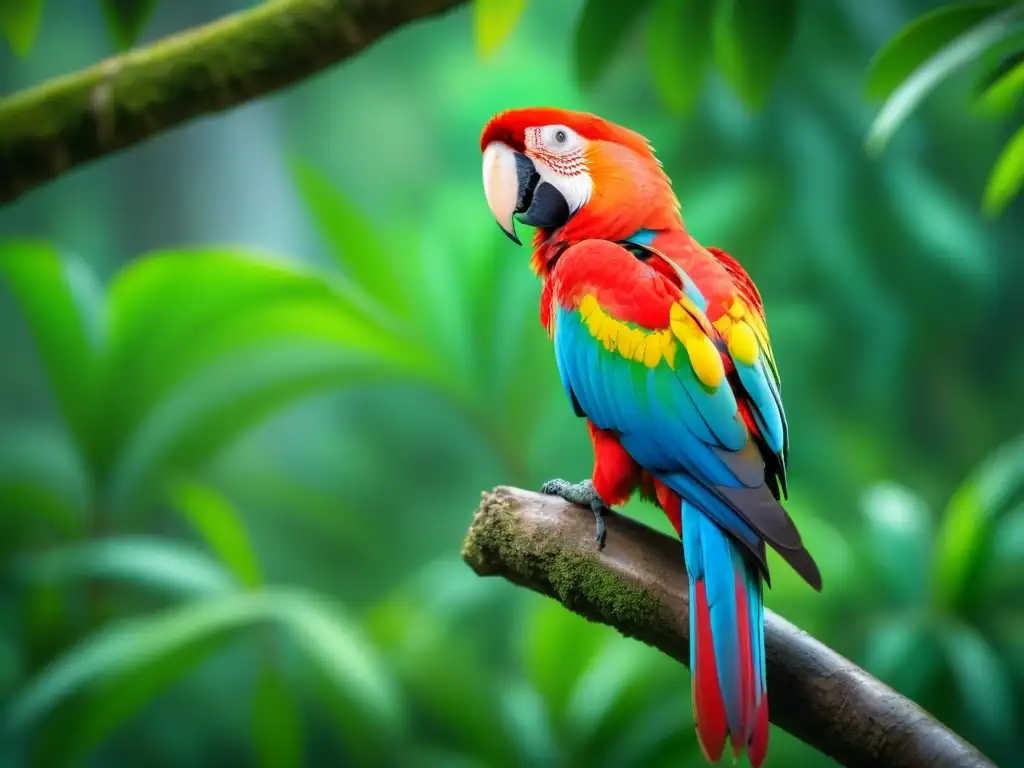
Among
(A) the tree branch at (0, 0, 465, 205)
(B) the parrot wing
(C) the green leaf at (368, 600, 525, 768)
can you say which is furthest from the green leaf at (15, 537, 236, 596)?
(B) the parrot wing

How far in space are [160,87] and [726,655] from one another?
103cm

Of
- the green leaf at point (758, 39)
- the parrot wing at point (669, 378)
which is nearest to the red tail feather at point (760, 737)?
the parrot wing at point (669, 378)

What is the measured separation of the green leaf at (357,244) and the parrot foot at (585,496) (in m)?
1.20

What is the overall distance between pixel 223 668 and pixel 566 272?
1778mm

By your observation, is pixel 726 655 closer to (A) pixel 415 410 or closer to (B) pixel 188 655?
(B) pixel 188 655

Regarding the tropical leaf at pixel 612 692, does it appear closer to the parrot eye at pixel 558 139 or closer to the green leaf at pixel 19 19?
the parrot eye at pixel 558 139

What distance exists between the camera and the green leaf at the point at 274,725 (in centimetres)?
203

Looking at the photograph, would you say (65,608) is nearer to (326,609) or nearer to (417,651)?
(326,609)

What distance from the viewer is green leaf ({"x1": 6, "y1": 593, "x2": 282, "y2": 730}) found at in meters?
1.85

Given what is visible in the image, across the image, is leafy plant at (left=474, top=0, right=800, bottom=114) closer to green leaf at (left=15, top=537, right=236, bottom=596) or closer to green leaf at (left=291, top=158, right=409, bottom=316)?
green leaf at (left=291, top=158, right=409, bottom=316)

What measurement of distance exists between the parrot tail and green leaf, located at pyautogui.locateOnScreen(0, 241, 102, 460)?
65.5 inches

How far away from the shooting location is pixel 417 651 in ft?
6.93

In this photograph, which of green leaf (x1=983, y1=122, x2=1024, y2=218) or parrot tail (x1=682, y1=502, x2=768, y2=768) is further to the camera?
green leaf (x1=983, y1=122, x2=1024, y2=218)

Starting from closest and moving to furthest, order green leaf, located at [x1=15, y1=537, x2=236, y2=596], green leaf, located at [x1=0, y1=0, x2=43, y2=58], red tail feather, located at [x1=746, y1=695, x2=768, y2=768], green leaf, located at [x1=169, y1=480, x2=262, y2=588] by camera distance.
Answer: red tail feather, located at [x1=746, y1=695, x2=768, y2=768]
green leaf, located at [x1=0, y1=0, x2=43, y2=58]
green leaf, located at [x1=15, y1=537, x2=236, y2=596]
green leaf, located at [x1=169, y1=480, x2=262, y2=588]
